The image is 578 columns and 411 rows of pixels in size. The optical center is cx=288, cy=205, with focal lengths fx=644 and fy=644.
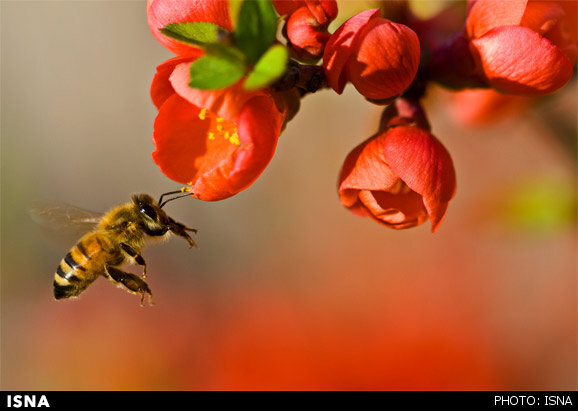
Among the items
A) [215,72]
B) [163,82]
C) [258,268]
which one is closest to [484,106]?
[163,82]

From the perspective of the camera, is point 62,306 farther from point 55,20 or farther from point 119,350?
point 55,20

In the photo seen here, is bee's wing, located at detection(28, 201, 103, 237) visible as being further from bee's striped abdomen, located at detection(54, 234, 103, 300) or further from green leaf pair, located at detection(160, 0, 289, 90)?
green leaf pair, located at detection(160, 0, 289, 90)

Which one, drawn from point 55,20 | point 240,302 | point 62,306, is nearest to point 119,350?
point 62,306

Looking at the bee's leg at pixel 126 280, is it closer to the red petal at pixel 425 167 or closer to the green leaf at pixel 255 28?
the red petal at pixel 425 167

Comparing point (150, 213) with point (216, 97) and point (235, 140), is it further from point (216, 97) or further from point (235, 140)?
point (216, 97)

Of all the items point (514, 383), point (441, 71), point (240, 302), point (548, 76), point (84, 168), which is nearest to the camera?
point (548, 76)
